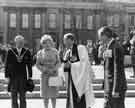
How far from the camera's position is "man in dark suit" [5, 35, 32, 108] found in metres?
7.09

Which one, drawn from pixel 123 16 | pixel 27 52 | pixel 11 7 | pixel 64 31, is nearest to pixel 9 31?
pixel 11 7

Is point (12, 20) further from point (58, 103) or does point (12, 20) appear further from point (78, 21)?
point (58, 103)

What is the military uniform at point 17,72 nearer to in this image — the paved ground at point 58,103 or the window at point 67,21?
the paved ground at point 58,103

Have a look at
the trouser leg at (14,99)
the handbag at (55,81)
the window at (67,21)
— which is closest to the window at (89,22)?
the window at (67,21)

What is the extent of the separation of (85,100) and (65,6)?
129 feet

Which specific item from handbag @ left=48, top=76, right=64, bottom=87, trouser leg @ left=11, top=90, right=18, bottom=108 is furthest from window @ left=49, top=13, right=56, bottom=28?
trouser leg @ left=11, top=90, right=18, bottom=108

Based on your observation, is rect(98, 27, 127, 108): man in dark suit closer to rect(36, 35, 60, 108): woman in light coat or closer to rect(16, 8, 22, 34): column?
rect(36, 35, 60, 108): woman in light coat

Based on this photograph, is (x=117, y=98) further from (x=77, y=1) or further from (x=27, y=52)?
(x=77, y=1)

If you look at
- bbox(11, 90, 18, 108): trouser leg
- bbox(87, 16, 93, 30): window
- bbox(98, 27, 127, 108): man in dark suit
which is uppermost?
bbox(87, 16, 93, 30): window

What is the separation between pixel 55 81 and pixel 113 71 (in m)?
2.03

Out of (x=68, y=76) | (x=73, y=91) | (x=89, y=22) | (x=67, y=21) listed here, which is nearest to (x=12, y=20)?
(x=67, y=21)

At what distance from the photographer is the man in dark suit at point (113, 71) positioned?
17.5ft

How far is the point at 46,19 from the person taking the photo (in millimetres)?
46344

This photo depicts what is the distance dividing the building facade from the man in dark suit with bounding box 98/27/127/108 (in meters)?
39.5
